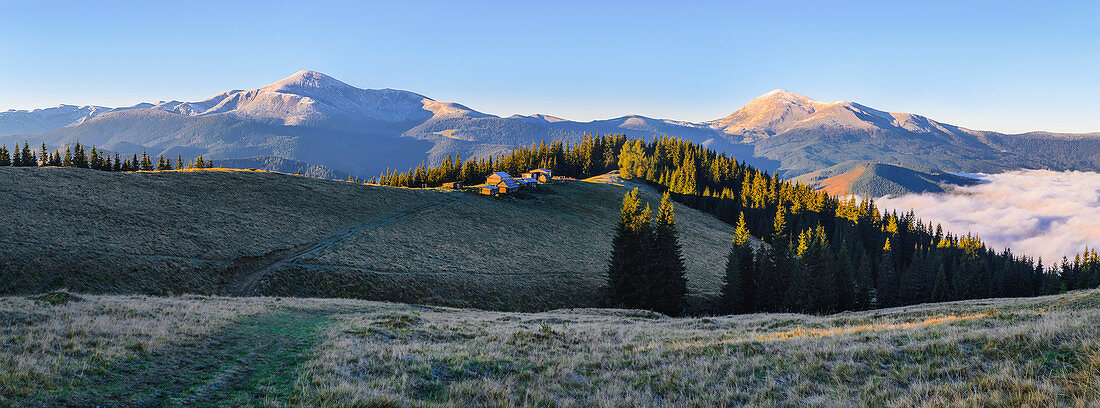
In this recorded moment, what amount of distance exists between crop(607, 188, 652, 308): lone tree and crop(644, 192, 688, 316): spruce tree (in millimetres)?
942

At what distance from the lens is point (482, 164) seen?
130875 millimetres

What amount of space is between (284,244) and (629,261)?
36888mm

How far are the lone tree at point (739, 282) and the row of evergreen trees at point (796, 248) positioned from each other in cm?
12

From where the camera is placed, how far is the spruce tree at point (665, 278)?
52.5 m

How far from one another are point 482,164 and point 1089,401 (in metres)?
127

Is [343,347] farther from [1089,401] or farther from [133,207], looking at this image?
[133,207]

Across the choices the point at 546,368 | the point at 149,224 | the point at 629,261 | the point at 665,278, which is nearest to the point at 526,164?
the point at 629,261

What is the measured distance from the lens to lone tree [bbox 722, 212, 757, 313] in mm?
56688

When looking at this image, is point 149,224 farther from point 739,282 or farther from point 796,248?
point 796,248

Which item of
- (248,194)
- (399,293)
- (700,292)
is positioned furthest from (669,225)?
(248,194)

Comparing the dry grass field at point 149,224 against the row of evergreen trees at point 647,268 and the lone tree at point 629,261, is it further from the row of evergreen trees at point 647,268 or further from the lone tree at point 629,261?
the row of evergreen trees at point 647,268

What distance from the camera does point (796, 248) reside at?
240 feet

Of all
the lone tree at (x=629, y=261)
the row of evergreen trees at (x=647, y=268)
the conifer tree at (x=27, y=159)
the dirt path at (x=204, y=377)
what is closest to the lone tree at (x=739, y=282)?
the row of evergreen trees at (x=647, y=268)

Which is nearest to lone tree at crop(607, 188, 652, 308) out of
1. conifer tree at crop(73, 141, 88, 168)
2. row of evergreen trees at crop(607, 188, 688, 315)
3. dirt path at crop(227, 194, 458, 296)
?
row of evergreen trees at crop(607, 188, 688, 315)
